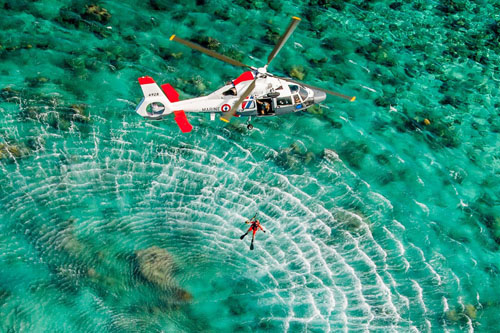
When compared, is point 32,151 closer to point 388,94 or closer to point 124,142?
point 124,142

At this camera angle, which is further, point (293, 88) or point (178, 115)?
point (293, 88)

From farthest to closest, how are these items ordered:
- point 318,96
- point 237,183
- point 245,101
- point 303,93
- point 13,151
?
point 318,96 < point 303,93 < point 237,183 < point 245,101 < point 13,151

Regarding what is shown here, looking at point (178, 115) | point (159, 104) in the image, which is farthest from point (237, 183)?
point (159, 104)

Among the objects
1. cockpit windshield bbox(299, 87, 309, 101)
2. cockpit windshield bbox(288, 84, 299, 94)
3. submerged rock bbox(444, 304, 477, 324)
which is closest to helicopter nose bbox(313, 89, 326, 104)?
cockpit windshield bbox(299, 87, 309, 101)

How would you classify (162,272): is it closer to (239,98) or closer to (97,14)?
(239,98)

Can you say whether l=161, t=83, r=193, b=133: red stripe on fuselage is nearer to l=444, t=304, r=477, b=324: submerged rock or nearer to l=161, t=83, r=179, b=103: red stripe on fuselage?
l=161, t=83, r=179, b=103: red stripe on fuselage

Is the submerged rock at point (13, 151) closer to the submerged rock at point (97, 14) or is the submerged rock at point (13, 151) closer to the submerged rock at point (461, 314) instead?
the submerged rock at point (97, 14)

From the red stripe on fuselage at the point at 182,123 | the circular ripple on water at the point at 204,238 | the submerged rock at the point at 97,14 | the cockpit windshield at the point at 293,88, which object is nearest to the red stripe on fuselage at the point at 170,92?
the red stripe on fuselage at the point at 182,123

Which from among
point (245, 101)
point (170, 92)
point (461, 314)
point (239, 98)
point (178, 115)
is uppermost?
point (239, 98)
